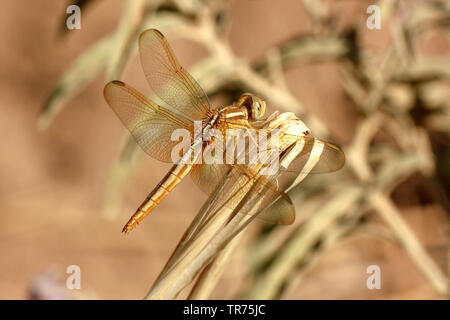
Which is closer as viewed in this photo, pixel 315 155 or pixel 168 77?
pixel 315 155

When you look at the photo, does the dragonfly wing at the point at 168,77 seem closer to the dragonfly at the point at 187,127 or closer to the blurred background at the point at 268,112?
the dragonfly at the point at 187,127

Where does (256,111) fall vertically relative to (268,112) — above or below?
below

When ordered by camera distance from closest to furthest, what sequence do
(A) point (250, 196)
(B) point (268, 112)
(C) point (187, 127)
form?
(A) point (250, 196), (C) point (187, 127), (B) point (268, 112)

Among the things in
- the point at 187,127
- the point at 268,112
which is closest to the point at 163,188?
the point at 187,127

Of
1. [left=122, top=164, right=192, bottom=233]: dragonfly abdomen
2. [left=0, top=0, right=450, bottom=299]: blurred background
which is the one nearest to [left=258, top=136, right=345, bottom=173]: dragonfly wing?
[left=122, top=164, right=192, bottom=233]: dragonfly abdomen

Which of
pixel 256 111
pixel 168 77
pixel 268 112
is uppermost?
pixel 268 112

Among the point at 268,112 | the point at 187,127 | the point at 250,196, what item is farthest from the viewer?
the point at 268,112

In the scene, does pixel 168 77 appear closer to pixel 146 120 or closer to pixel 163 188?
pixel 146 120
